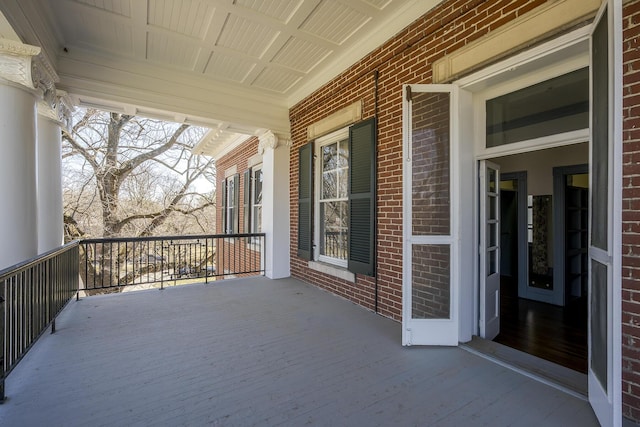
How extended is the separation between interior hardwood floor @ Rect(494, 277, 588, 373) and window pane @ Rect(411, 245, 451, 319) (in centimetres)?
92

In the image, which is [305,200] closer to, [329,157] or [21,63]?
[329,157]

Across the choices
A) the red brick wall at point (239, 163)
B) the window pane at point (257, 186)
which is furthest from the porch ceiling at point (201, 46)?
the red brick wall at point (239, 163)

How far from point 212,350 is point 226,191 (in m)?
6.80

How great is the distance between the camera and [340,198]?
434 cm

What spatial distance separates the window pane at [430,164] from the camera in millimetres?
2748

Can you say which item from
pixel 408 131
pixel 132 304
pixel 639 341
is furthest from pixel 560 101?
pixel 132 304

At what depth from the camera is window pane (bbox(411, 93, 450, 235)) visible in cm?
275

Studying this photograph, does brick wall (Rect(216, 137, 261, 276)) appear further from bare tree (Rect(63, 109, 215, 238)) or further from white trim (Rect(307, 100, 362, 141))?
bare tree (Rect(63, 109, 215, 238))

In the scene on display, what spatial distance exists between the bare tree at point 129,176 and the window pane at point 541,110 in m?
11.1

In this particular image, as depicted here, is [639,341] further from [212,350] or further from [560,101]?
[212,350]

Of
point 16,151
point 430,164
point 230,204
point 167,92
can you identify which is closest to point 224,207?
point 230,204

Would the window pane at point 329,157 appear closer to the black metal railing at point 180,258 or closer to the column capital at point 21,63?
the black metal railing at point 180,258

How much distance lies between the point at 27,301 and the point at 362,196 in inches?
126

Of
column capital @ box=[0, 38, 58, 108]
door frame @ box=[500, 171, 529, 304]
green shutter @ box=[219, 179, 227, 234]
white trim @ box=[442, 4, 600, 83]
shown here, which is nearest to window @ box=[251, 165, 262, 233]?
green shutter @ box=[219, 179, 227, 234]
